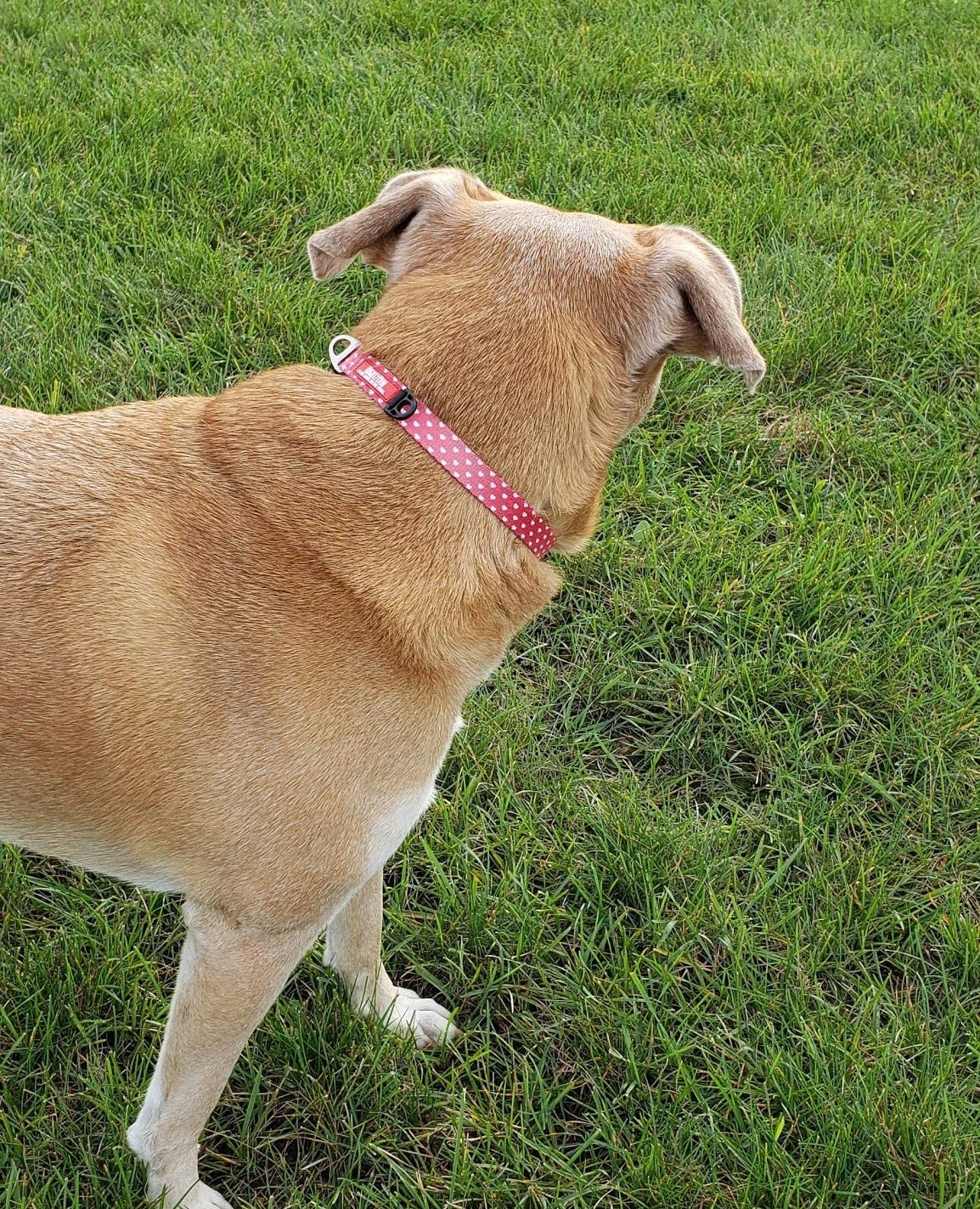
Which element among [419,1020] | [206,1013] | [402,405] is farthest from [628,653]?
[206,1013]

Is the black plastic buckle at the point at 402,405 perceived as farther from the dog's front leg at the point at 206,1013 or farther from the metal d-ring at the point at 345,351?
the dog's front leg at the point at 206,1013

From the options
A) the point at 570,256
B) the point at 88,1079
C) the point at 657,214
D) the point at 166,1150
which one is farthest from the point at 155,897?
the point at 657,214

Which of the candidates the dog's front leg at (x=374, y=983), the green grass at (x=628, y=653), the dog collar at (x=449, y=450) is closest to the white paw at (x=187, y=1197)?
the green grass at (x=628, y=653)

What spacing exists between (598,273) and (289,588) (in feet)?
3.06

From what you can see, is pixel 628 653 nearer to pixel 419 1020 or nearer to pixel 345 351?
pixel 419 1020

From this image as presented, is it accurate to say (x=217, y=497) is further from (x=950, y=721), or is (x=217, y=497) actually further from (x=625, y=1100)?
(x=950, y=721)

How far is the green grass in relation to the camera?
2729mm

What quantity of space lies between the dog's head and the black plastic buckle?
276mm

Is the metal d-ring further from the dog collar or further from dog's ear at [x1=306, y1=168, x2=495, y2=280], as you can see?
dog's ear at [x1=306, y1=168, x2=495, y2=280]

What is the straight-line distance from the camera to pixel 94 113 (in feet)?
17.5

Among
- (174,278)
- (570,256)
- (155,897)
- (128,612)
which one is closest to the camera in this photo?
(128,612)

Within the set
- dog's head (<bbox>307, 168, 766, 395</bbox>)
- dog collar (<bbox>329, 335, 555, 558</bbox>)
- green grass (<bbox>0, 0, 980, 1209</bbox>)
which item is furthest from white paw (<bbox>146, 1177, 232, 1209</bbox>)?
dog's head (<bbox>307, 168, 766, 395</bbox>)

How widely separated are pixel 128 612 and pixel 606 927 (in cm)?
167

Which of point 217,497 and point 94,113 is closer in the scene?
point 217,497
